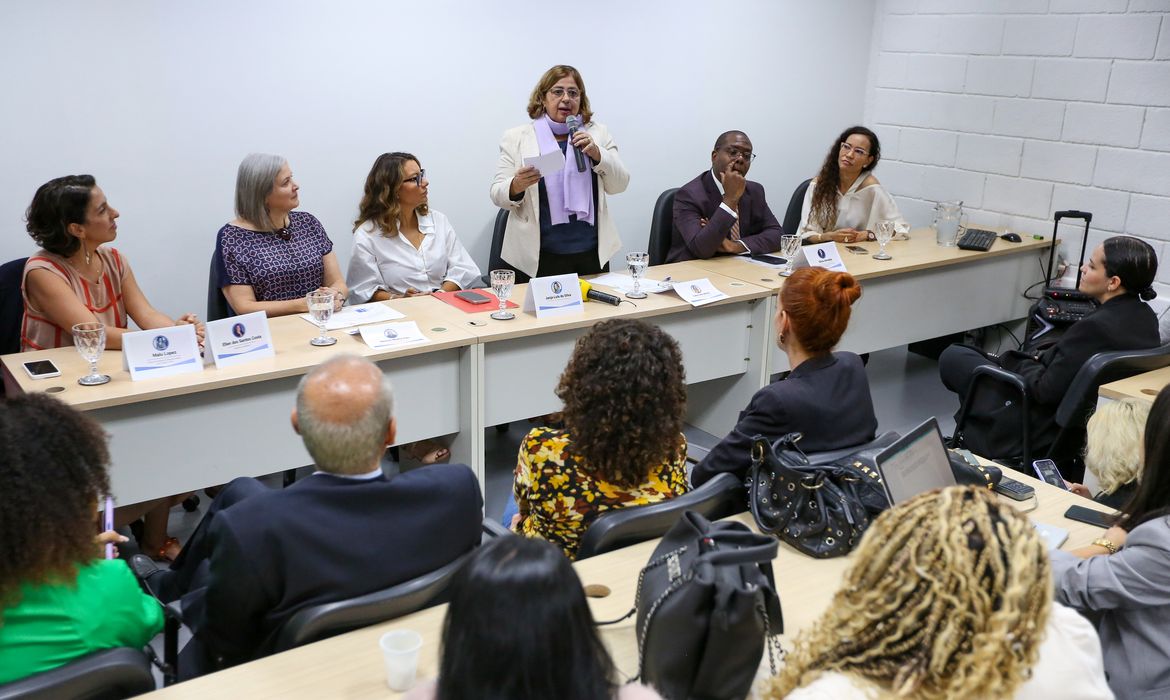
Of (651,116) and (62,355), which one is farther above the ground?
(651,116)

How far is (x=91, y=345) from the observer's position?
2.56 meters

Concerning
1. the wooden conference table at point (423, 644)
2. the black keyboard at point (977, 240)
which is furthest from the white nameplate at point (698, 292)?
the wooden conference table at point (423, 644)

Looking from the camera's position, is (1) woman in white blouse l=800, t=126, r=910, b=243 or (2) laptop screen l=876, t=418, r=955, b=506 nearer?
(2) laptop screen l=876, t=418, r=955, b=506

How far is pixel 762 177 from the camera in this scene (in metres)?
5.52

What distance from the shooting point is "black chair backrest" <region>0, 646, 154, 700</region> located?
135cm

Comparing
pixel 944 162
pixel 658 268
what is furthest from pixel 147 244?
pixel 944 162

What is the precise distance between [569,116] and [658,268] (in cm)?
73

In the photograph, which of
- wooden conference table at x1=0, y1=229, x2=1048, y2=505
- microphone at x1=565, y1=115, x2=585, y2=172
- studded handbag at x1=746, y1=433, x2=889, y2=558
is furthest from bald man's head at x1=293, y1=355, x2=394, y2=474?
microphone at x1=565, y1=115, x2=585, y2=172

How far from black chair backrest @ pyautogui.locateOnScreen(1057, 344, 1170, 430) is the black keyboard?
1.47 meters

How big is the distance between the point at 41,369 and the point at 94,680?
1587 millimetres

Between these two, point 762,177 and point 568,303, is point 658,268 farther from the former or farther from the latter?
point 762,177

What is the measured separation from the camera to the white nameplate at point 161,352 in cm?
262

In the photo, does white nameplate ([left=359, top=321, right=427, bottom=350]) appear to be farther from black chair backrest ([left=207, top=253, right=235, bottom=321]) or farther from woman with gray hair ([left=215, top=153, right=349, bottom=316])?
black chair backrest ([left=207, top=253, right=235, bottom=321])

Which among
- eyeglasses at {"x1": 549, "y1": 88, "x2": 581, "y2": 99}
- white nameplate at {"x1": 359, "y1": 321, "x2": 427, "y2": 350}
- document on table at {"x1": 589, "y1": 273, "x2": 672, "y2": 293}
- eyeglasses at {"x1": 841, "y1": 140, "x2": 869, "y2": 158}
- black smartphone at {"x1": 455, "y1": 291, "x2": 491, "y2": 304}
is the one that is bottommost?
white nameplate at {"x1": 359, "y1": 321, "x2": 427, "y2": 350}
